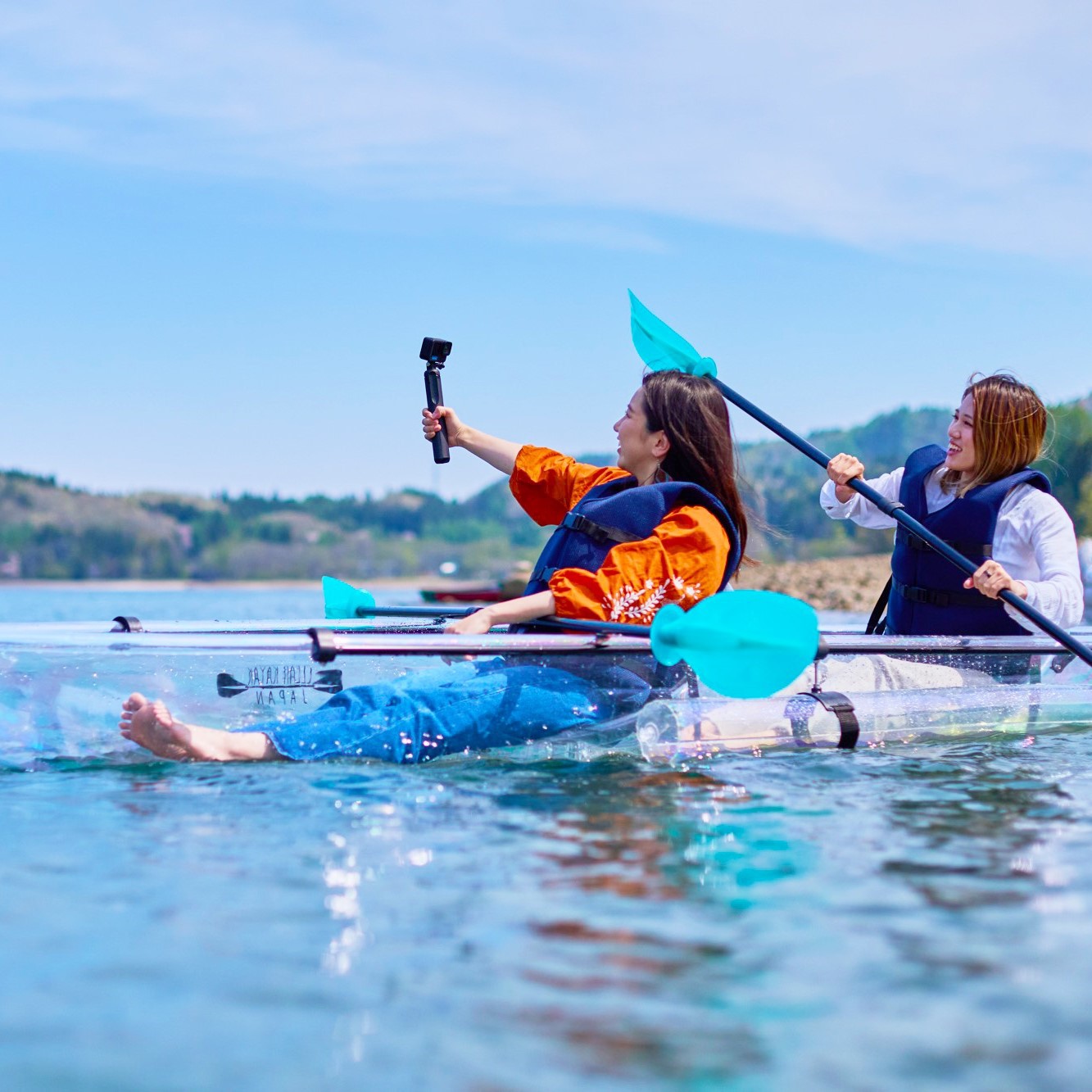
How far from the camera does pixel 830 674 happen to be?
4137 millimetres

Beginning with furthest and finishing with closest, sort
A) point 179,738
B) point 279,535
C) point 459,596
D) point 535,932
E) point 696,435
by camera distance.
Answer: point 279,535
point 459,596
point 696,435
point 179,738
point 535,932

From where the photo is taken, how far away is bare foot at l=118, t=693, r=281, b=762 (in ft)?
11.3

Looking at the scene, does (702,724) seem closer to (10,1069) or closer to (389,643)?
(389,643)

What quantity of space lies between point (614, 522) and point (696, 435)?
0.42m

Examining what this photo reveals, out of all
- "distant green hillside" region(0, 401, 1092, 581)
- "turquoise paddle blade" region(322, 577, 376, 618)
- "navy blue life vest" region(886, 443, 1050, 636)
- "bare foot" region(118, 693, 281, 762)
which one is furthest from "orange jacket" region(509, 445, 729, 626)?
"distant green hillside" region(0, 401, 1092, 581)

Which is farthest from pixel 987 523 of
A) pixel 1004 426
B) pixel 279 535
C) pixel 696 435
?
pixel 279 535

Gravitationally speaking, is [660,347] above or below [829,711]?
above

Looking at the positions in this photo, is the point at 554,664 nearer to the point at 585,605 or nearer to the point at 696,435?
the point at 585,605

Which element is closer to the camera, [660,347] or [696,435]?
[696,435]

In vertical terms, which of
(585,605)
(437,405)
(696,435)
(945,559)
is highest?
(437,405)

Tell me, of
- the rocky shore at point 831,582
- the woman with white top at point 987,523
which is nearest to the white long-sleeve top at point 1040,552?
the woman with white top at point 987,523

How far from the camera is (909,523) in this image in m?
4.43

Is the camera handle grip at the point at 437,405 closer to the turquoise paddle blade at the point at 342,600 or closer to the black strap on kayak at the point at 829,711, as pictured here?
the turquoise paddle blade at the point at 342,600

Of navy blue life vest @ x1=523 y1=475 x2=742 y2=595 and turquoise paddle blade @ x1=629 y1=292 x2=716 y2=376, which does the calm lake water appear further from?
turquoise paddle blade @ x1=629 y1=292 x2=716 y2=376
